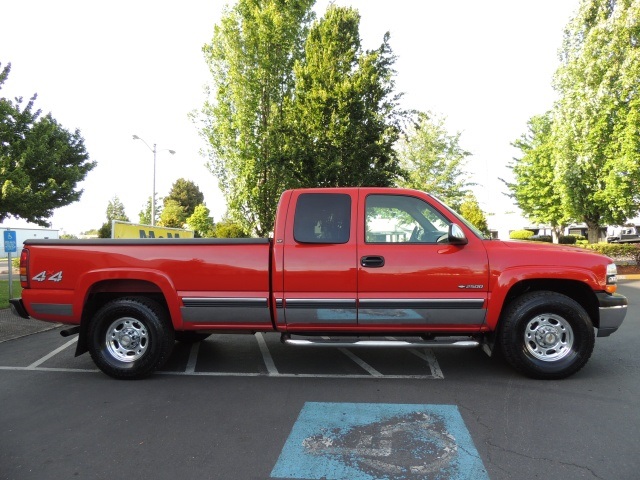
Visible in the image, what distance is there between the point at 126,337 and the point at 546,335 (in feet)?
15.0

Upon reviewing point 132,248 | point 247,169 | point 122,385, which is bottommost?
point 122,385

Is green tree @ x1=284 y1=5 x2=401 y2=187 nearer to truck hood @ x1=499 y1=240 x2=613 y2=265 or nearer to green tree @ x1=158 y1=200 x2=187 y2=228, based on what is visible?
truck hood @ x1=499 y1=240 x2=613 y2=265

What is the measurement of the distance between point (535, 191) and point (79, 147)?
2669 cm

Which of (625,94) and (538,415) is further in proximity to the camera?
(625,94)

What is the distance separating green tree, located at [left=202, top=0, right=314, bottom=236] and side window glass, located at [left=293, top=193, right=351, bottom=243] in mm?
14259

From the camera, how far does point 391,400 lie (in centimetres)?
414

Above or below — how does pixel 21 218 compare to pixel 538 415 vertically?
above

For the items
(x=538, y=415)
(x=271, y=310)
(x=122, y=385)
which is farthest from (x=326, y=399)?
(x=122, y=385)

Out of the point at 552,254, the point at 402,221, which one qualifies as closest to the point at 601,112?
the point at 552,254

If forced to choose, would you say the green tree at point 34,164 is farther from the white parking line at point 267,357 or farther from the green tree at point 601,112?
the green tree at point 601,112

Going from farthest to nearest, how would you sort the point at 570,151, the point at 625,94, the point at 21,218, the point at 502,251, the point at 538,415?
the point at 570,151
the point at 625,94
the point at 21,218
the point at 502,251
the point at 538,415

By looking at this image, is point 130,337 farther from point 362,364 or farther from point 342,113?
point 342,113

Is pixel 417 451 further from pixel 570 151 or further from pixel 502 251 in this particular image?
pixel 570 151

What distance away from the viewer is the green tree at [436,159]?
2936cm
